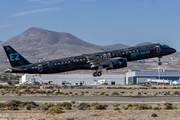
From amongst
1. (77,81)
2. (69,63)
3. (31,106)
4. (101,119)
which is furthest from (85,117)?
(77,81)

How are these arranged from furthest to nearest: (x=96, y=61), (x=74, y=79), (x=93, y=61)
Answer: (x=74, y=79)
(x=93, y=61)
(x=96, y=61)

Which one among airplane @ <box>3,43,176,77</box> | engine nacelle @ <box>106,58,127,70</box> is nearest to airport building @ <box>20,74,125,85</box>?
airplane @ <box>3,43,176,77</box>

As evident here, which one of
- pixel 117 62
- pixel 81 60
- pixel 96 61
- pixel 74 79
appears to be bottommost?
pixel 74 79

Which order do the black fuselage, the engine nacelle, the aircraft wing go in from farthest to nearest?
the black fuselage → the aircraft wing → the engine nacelle

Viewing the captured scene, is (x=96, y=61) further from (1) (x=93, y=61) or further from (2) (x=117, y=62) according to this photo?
(2) (x=117, y=62)

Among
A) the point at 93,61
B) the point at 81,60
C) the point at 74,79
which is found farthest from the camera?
the point at 74,79

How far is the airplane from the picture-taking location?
181 feet

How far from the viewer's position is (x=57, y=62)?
5625 cm

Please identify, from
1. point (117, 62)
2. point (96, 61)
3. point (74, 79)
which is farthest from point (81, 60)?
point (74, 79)

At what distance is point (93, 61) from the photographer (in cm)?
5625

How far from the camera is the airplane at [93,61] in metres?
55.2

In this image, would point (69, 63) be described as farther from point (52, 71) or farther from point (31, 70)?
point (31, 70)

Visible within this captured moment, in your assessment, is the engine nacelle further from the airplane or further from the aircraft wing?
the aircraft wing

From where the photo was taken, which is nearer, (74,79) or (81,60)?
(81,60)
